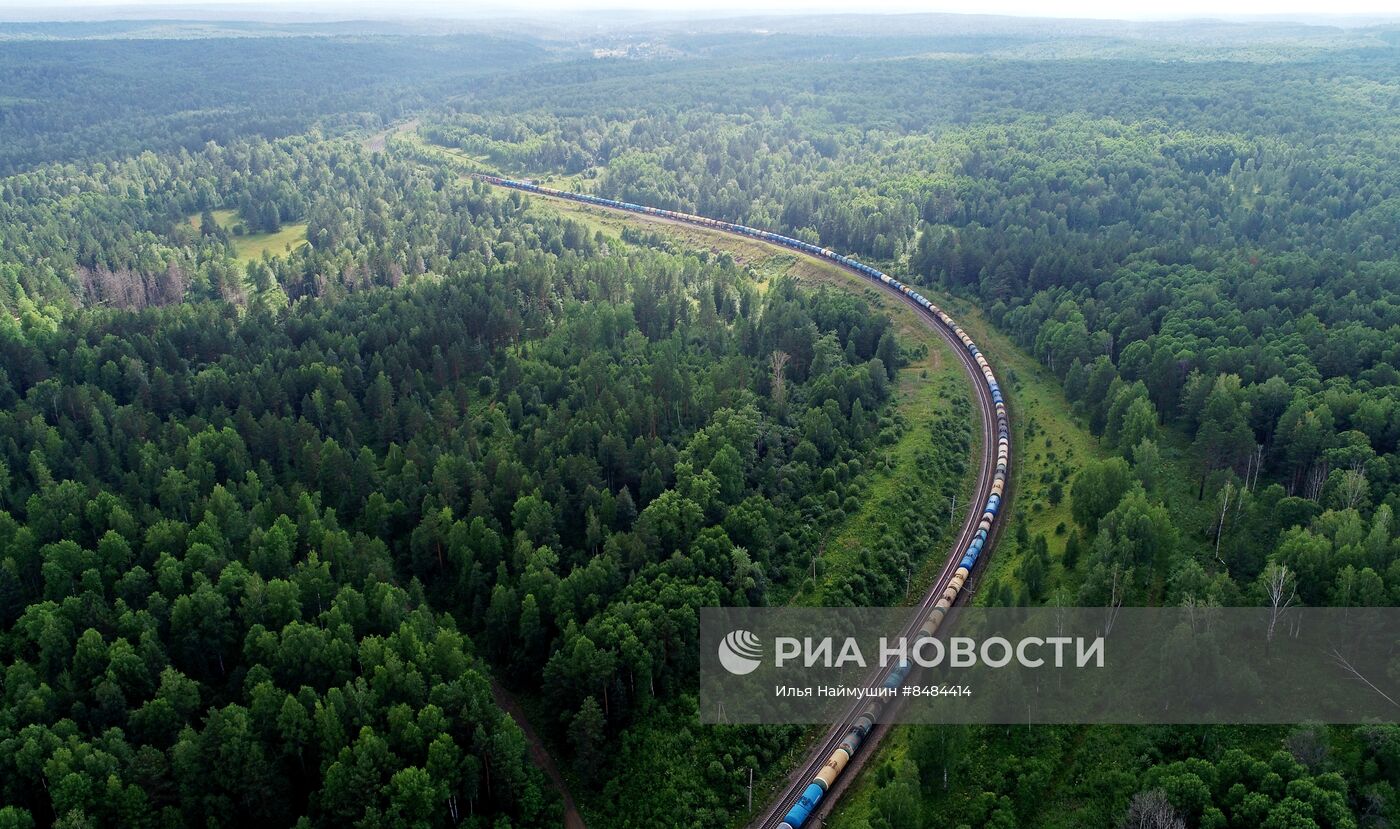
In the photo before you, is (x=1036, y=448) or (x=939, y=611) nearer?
(x=939, y=611)

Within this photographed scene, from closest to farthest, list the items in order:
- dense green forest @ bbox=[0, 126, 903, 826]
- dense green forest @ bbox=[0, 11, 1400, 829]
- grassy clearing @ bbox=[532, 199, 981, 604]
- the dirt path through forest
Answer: dense green forest @ bbox=[0, 11, 1400, 829] → dense green forest @ bbox=[0, 126, 903, 826] → the dirt path through forest → grassy clearing @ bbox=[532, 199, 981, 604]

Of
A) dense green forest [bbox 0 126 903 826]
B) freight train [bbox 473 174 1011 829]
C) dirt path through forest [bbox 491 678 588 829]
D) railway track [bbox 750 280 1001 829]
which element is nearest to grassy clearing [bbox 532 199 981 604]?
railway track [bbox 750 280 1001 829]

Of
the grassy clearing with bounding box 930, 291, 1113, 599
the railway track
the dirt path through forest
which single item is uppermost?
the grassy clearing with bounding box 930, 291, 1113, 599

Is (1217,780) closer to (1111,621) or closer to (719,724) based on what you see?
(1111,621)

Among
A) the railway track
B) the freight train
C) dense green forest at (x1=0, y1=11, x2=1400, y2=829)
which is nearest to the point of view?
dense green forest at (x1=0, y1=11, x2=1400, y2=829)

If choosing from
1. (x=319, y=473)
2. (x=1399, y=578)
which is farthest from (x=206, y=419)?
(x=1399, y=578)

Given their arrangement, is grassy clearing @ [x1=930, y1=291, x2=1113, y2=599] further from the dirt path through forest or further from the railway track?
the dirt path through forest

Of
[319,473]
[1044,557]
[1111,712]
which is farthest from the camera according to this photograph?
[319,473]

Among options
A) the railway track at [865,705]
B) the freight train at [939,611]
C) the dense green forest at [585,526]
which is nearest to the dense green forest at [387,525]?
the dense green forest at [585,526]

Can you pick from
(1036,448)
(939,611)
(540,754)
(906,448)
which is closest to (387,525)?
(540,754)

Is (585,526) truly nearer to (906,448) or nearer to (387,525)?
(387,525)

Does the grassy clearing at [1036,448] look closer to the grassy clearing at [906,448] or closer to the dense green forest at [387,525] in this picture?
the grassy clearing at [906,448]
